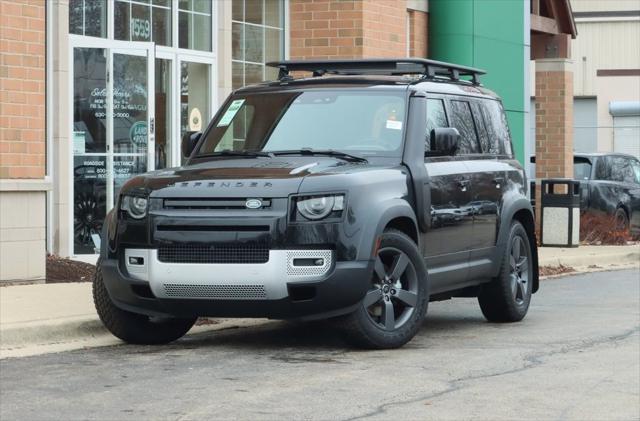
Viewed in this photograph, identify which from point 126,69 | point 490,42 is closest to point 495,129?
point 126,69

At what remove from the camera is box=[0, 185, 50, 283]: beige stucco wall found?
45.4ft

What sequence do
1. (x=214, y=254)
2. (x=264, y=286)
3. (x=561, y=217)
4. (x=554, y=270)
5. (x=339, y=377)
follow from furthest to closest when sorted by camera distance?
(x=561, y=217) < (x=554, y=270) < (x=214, y=254) < (x=264, y=286) < (x=339, y=377)

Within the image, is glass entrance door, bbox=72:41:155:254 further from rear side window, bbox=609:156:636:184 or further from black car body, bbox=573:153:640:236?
rear side window, bbox=609:156:636:184

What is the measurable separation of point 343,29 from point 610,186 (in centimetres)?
776

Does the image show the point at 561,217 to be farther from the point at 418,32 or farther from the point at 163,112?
the point at 163,112

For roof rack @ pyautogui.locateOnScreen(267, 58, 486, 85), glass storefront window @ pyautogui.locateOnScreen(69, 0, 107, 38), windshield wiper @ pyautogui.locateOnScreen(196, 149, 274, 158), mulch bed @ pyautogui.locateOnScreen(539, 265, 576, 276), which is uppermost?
glass storefront window @ pyautogui.locateOnScreen(69, 0, 107, 38)

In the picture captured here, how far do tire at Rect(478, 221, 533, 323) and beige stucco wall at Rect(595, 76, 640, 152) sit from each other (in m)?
37.5

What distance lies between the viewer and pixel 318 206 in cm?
963

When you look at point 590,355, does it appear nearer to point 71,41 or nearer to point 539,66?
point 71,41

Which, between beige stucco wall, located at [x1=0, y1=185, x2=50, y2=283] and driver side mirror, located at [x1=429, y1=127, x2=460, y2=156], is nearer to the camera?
driver side mirror, located at [x1=429, y1=127, x2=460, y2=156]

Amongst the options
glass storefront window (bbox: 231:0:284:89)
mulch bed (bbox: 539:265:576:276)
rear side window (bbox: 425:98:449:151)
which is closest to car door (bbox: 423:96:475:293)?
rear side window (bbox: 425:98:449:151)

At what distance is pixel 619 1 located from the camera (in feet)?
165

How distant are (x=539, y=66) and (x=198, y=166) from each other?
16813 millimetres

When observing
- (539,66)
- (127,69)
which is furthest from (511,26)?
(127,69)
